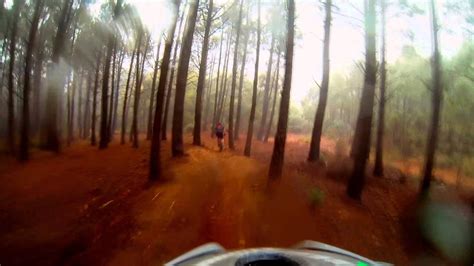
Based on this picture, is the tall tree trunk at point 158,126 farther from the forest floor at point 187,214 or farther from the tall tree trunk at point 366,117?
the tall tree trunk at point 366,117

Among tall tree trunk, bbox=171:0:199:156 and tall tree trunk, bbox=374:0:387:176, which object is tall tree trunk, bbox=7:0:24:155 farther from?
tall tree trunk, bbox=374:0:387:176

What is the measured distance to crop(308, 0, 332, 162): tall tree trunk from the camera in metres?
17.6

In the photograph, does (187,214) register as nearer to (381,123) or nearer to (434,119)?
(434,119)

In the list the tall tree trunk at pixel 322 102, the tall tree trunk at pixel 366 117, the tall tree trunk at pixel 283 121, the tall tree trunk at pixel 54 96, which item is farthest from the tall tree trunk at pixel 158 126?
the tall tree trunk at pixel 54 96

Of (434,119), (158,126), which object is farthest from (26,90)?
(434,119)

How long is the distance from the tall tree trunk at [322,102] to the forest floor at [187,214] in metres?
1.02

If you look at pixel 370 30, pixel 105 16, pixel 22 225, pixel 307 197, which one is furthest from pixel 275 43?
pixel 22 225

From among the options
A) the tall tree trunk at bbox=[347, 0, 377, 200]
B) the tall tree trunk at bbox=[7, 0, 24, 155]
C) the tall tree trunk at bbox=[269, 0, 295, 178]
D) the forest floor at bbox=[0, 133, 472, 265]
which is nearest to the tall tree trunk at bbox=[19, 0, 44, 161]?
the tall tree trunk at bbox=[7, 0, 24, 155]

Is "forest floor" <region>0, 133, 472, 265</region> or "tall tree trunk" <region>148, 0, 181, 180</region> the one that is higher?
"tall tree trunk" <region>148, 0, 181, 180</region>

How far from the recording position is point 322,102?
58.4ft

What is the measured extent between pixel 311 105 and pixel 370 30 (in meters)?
50.7

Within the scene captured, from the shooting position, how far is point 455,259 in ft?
39.8

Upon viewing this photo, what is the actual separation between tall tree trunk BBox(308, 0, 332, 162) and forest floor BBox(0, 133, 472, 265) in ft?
3.33

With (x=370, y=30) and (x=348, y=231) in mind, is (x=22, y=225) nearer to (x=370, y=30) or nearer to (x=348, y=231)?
(x=348, y=231)
